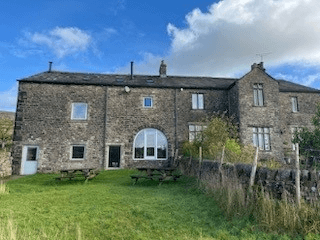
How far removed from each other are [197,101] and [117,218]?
1393 cm

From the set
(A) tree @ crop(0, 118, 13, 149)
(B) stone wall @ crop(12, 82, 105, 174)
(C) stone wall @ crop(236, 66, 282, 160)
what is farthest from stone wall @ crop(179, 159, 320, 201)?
(A) tree @ crop(0, 118, 13, 149)

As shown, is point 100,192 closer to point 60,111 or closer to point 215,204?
point 215,204

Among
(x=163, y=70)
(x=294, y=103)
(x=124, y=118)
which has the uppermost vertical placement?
(x=163, y=70)

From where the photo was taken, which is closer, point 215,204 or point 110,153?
point 215,204

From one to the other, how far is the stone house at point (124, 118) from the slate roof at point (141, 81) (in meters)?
0.08

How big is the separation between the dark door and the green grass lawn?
8.69m

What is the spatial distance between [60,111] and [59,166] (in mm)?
4094

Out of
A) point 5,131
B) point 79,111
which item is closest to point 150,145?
point 79,111

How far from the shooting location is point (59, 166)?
15.6 metres

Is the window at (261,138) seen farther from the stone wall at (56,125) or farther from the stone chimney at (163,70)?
the stone wall at (56,125)

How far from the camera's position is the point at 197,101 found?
18.0 metres

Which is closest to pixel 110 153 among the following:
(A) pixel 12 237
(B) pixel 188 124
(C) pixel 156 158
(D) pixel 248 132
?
(C) pixel 156 158

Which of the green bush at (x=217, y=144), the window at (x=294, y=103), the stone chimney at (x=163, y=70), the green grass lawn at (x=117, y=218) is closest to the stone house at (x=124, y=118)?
the window at (x=294, y=103)

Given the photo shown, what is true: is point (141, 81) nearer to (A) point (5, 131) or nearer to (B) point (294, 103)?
(B) point (294, 103)
